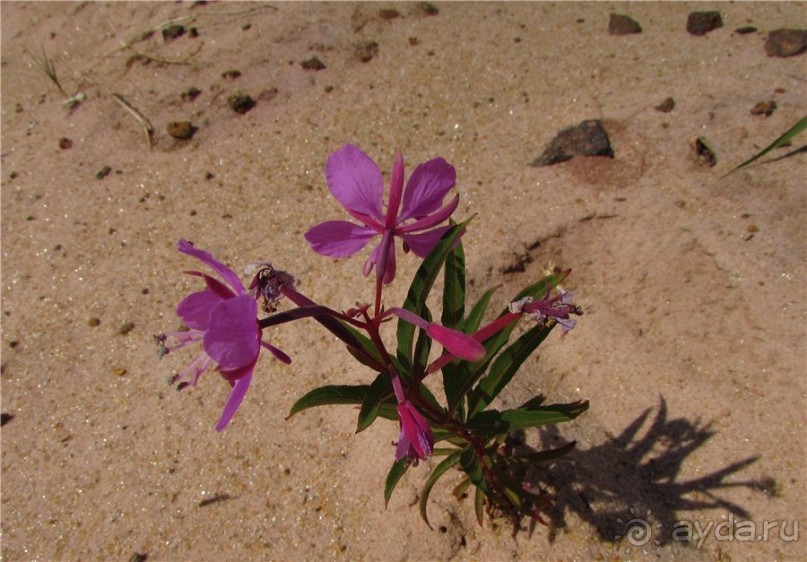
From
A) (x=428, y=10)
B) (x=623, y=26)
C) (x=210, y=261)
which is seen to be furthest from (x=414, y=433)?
(x=428, y=10)

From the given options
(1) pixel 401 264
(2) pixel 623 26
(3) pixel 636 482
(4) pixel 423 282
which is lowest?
(3) pixel 636 482

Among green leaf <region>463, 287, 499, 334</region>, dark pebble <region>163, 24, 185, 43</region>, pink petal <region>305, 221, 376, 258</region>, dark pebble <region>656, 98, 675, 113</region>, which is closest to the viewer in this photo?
pink petal <region>305, 221, 376, 258</region>

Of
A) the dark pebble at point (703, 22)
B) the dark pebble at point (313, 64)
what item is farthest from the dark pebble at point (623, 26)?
the dark pebble at point (313, 64)

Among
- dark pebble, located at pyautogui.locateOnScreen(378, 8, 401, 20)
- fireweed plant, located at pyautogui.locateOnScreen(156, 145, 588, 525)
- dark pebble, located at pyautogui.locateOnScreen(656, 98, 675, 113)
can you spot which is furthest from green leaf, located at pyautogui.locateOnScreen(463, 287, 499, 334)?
dark pebble, located at pyautogui.locateOnScreen(378, 8, 401, 20)

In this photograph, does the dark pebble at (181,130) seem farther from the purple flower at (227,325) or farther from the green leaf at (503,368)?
the purple flower at (227,325)

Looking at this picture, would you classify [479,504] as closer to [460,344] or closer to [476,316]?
[476,316]

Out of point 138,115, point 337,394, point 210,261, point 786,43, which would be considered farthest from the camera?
point 138,115

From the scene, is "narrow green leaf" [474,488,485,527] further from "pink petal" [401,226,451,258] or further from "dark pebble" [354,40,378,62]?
"dark pebble" [354,40,378,62]

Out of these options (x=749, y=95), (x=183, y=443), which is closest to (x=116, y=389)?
(x=183, y=443)
